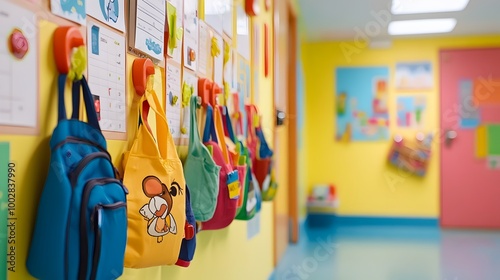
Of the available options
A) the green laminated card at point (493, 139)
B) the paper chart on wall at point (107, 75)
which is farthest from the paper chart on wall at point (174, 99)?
the green laminated card at point (493, 139)

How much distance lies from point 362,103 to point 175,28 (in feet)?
13.7

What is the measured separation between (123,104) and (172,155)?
161mm

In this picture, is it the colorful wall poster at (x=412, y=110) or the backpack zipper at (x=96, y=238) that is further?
the colorful wall poster at (x=412, y=110)

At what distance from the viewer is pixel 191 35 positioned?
141 cm

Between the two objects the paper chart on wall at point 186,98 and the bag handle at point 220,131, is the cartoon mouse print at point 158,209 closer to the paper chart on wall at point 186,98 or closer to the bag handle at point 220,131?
the paper chart on wall at point 186,98

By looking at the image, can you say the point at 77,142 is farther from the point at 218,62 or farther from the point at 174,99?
the point at 218,62

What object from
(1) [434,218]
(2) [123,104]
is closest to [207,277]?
(2) [123,104]

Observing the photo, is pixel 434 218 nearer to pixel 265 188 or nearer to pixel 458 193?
pixel 458 193

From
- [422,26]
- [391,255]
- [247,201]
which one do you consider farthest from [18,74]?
[422,26]

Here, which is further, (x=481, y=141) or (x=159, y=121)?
(x=481, y=141)

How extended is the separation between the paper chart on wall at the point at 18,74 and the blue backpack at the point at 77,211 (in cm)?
5

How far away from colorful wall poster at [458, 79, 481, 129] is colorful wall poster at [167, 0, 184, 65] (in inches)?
171

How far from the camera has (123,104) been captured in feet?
3.23

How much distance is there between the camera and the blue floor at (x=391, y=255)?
306 cm
